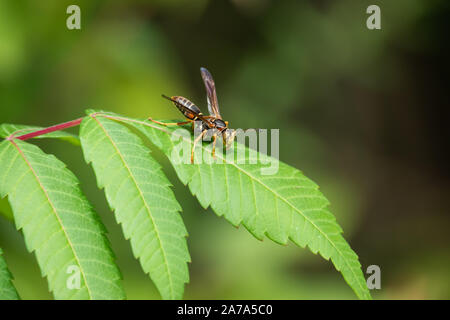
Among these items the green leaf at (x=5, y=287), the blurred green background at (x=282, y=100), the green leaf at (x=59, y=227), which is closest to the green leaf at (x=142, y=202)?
the green leaf at (x=59, y=227)

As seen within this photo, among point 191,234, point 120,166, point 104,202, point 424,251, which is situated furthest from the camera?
point 424,251

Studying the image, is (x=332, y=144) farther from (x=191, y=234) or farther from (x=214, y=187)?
(x=214, y=187)

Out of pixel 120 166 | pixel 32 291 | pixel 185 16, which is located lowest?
pixel 32 291

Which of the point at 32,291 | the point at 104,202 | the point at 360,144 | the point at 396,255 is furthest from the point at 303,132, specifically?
the point at 32,291

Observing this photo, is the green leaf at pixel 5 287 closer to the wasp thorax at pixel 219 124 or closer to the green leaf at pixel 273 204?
the green leaf at pixel 273 204

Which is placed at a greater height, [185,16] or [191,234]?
[185,16]
